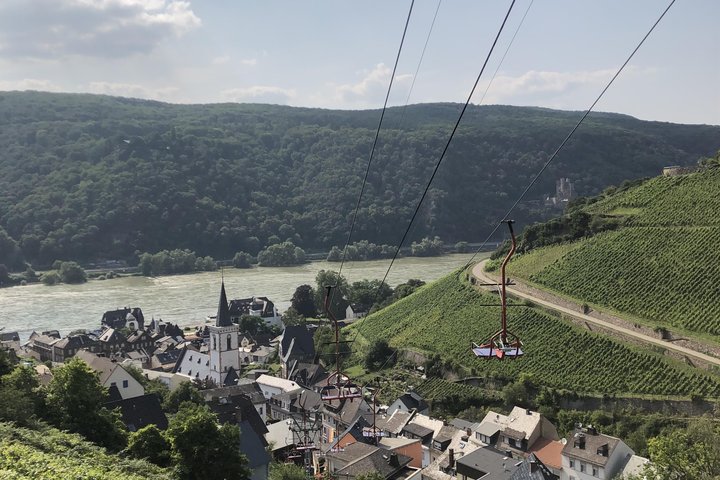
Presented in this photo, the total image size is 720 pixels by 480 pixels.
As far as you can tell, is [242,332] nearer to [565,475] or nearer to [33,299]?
[33,299]

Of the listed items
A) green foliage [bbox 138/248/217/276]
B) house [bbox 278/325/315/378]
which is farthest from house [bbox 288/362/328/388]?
Answer: green foliage [bbox 138/248/217/276]

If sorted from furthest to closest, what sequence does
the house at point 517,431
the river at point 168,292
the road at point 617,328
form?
the river at point 168,292 → the road at point 617,328 → the house at point 517,431

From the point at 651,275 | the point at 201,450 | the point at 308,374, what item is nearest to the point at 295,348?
the point at 308,374

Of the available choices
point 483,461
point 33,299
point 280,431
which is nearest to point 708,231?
point 483,461

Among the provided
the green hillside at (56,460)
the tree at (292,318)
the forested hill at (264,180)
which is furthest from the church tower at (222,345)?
the forested hill at (264,180)

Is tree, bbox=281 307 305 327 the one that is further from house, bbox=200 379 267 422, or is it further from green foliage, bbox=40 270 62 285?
green foliage, bbox=40 270 62 285

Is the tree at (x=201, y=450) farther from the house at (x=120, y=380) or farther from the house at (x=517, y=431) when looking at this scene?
the house at (x=120, y=380)
